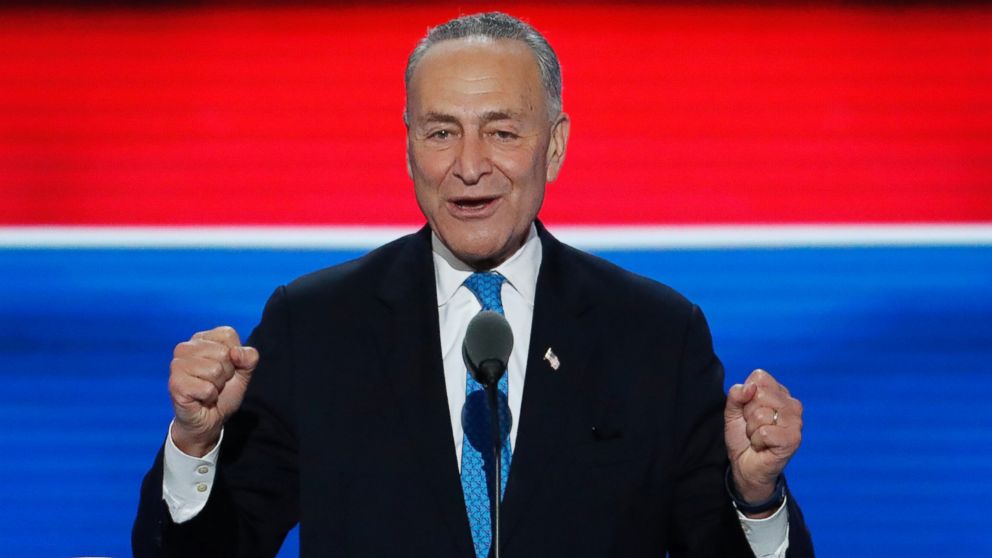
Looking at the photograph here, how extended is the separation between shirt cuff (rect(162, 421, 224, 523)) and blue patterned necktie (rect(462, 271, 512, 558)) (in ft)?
1.24

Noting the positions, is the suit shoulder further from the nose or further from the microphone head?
the microphone head

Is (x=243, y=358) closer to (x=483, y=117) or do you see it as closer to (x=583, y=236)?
(x=483, y=117)

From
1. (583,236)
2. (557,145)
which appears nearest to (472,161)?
(557,145)

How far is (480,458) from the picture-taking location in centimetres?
194

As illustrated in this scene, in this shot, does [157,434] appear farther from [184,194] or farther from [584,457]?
[584,457]

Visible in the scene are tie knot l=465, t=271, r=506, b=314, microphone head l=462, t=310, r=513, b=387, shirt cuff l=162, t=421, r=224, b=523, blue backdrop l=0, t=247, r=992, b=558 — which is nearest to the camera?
microphone head l=462, t=310, r=513, b=387

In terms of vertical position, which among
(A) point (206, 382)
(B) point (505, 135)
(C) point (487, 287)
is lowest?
(A) point (206, 382)

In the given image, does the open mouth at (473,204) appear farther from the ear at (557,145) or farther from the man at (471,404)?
the ear at (557,145)

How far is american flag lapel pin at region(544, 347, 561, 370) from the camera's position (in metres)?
2.00

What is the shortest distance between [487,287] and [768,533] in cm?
59

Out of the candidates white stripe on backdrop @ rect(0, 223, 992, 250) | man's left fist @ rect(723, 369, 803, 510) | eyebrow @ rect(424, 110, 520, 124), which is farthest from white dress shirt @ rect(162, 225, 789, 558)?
white stripe on backdrop @ rect(0, 223, 992, 250)

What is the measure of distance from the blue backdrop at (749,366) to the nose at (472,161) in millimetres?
1091

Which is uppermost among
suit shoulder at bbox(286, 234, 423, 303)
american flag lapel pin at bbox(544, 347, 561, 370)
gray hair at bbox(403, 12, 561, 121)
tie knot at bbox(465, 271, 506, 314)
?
gray hair at bbox(403, 12, 561, 121)

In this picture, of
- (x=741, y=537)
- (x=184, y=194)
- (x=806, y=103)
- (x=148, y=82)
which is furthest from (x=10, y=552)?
(x=806, y=103)
